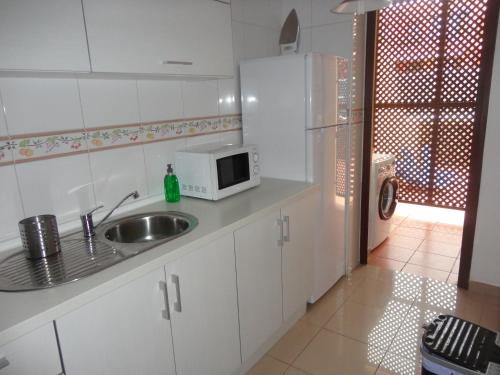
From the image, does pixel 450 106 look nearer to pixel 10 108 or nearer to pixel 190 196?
pixel 190 196

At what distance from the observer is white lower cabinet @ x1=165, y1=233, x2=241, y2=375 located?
134cm

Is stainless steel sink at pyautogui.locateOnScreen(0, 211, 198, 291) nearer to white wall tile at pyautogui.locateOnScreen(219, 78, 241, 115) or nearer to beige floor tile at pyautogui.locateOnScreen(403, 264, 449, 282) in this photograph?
white wall tile at pyautogui.locateOnScreen(219, 78, 241, 115)

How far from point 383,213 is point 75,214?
259cm

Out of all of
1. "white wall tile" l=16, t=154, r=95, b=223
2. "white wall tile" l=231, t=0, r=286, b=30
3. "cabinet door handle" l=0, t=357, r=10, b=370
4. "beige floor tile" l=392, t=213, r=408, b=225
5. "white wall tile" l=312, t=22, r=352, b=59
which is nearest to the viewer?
"cabinet door handle" l=0, t=357, r=10, b=370

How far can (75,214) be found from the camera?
161 centimetres

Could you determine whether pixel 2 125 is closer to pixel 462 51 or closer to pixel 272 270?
pixel 272 270

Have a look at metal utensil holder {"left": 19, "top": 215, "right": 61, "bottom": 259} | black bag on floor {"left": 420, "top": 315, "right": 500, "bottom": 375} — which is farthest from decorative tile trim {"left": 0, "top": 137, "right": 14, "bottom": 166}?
black bag on floor {"left": 420, "top": 315, "right": 500, "bottom": 375}

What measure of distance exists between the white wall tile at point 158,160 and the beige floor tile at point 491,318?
2053 millimetres

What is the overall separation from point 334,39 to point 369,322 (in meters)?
1.88

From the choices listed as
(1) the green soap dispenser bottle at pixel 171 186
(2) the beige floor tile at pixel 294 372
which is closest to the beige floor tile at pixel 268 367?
(2) the beige floor tile at pixel 294 372

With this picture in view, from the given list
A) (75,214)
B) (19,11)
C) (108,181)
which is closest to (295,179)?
(108,181)

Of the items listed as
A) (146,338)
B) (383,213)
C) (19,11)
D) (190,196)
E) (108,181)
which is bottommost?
(383,213)

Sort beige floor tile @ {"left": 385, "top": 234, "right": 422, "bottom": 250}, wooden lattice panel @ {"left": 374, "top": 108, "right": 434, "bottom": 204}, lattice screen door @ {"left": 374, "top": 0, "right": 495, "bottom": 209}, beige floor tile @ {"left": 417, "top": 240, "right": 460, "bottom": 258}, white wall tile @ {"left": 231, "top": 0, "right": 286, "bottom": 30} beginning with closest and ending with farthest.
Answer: white wall tile @ {"left": 231, "top": 0, "right": 286, "bottom": 30} < beige floor tile @ {"left": 417, "top": 240, "right": 460, "bottom": 258} < beige floor tile @ {"left": 385, "top": 234, "right": 422, "bottom": 250} < lattice screen door @ {"left": 374, "top": 0, "right": 495, "bottom": 209} < wooden lattice panel @ {"left": 374, "top": 108, "right": 434, "bottom": 204}

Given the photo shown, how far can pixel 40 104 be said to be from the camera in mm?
1438
